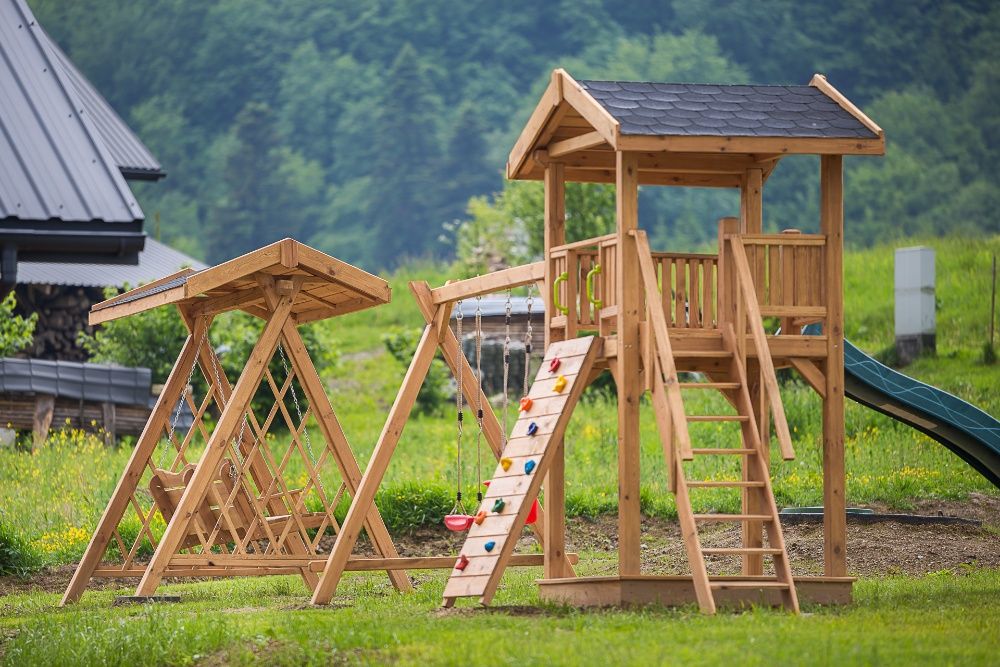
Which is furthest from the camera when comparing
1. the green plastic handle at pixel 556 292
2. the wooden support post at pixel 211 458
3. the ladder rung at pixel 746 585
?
the wooden support post at pixel 211 458

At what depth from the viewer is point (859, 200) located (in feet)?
214

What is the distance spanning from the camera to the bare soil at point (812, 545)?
48.8 ft

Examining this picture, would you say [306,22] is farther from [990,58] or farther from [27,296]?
[27,296]

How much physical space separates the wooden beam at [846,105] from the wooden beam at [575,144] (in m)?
1.99

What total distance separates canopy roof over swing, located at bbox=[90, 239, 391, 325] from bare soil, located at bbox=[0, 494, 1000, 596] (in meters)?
3.36

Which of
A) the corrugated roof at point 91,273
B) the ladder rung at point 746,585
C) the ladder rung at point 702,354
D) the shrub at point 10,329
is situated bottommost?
the ladder rung at point 746,585

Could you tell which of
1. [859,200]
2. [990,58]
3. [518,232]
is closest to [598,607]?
[518,232]

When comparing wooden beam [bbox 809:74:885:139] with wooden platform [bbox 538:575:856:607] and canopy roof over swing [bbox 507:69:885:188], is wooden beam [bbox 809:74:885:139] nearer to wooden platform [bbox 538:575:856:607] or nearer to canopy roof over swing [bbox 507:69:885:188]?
canopy roof over swing [bbox 507:69:885:188]

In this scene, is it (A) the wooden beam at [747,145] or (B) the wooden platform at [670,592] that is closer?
(B) the wooden platform at [670,592]

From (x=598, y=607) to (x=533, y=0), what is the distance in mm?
71954

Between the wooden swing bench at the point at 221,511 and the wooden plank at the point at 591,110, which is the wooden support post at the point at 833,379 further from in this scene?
the wooden swing bench at the point at 221,511

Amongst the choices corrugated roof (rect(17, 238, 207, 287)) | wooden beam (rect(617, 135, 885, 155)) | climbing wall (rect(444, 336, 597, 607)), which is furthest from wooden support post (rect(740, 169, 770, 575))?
corrugated roof (rect(17, 238, 207, 287))

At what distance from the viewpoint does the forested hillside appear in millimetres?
67375

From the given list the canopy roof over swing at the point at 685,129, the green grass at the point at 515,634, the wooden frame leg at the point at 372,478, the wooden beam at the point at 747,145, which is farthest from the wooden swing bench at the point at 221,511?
the wooden beam at the point at 747,145
